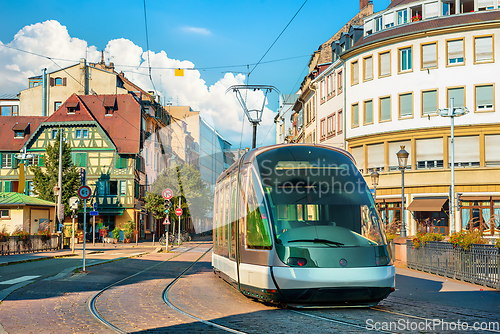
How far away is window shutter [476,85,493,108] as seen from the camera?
3462 cm

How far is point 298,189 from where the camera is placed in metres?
9.41

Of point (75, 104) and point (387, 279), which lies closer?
point (387, 279)

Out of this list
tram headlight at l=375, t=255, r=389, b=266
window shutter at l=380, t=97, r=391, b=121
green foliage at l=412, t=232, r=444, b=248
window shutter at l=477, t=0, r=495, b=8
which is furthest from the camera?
window shutter at l=380, t=97, r=391, b=121

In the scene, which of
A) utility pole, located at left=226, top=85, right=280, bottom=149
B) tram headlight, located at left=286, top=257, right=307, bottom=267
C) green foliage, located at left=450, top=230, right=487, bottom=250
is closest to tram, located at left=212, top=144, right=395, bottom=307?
tram headlight, located at left=286, top=257, right=307, bottom=267

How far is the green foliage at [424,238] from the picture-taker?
17312mm

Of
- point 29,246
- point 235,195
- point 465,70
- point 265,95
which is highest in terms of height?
point 465,70

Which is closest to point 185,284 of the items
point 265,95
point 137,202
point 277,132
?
point 265,95

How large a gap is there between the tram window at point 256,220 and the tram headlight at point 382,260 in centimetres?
174

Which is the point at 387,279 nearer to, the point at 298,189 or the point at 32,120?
the point at 298,189

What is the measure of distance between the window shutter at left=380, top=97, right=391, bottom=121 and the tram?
28.8 m

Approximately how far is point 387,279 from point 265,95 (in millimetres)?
16226

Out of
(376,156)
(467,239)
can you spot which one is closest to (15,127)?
(376,156)

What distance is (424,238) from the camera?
17.7 meters

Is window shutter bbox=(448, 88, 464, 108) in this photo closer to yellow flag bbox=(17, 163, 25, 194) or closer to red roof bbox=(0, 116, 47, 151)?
yellow flag bbox=(17, 163, 25, 194)
